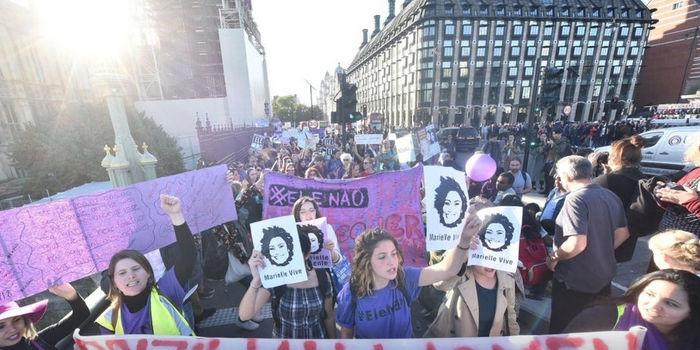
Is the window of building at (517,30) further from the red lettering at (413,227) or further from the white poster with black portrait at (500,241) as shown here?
the white poster with black portrait at (500,241)

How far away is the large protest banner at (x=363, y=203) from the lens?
3.76 meters

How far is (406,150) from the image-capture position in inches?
250

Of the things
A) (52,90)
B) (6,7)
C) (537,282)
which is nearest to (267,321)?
(537,282)

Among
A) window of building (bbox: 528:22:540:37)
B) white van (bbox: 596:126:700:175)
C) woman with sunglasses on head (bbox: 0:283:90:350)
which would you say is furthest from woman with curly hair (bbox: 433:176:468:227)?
window of building (bbox: 528:22:540:37)

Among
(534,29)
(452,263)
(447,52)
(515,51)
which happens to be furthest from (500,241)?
(534,29)

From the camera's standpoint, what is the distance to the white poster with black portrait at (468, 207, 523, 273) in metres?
1.98

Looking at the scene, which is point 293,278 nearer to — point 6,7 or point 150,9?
point 6,7

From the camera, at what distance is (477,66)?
149ft

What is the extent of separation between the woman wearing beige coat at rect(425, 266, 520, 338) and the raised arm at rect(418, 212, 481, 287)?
0.38ft

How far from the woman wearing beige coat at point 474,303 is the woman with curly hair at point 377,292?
280 millimetres

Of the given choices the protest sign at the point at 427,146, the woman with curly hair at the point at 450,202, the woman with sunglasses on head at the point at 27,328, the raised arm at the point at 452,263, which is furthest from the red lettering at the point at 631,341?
the protest sign at the point at 427,146

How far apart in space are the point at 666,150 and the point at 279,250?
11.8 meters

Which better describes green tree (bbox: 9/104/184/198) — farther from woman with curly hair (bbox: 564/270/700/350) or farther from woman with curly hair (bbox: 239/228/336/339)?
woman with curly hair (bbox: 564/270/700/350)

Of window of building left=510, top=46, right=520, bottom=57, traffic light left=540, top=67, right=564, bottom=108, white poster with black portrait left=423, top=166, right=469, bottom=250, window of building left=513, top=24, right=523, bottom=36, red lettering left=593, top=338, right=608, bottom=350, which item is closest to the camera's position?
red lettering left=593, top=338, right=608, bottom=350
